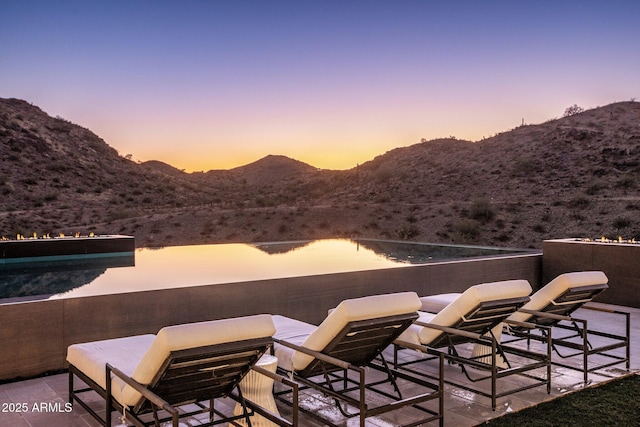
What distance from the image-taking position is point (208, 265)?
28.0 ft

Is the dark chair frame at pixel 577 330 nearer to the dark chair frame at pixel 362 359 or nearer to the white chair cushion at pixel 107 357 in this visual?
the dark chair frame at pixel 362 359

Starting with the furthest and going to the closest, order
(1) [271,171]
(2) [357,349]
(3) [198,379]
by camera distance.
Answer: (1) [271,171] → (2) [357,349] → (3) [198,379]

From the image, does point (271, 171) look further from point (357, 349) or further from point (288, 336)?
point (357, 349)

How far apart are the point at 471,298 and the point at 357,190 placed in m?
34.4

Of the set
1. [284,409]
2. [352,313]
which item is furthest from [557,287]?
[284,409]

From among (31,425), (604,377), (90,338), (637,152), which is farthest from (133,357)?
(637,152)

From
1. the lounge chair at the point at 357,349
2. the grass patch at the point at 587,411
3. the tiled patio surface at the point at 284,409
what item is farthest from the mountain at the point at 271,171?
the lounge chair at the point at 357,349

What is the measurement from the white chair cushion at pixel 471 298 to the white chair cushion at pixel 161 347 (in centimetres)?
176

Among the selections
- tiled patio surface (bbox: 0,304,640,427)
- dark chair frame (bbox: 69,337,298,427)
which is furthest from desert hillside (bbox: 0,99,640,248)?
dark chair frame (bbox: 69,337,298,427)

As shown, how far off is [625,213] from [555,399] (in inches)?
930

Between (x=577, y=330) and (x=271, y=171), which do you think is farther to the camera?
(x=271, y=171)

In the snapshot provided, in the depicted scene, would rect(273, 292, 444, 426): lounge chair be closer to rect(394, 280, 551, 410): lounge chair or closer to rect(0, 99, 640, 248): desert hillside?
rect(394, 280, 551, 410): lounge chair

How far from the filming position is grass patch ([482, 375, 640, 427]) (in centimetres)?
379

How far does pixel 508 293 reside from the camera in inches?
170
